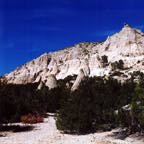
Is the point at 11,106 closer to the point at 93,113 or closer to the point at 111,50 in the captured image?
the point at 93,113

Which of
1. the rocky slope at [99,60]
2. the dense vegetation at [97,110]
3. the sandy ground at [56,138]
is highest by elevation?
the rocky slope at [99,60]

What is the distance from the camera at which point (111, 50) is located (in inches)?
5039

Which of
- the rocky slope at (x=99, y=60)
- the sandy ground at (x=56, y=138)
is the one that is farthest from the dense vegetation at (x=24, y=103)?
the rocky slope at (x=99, y=60)

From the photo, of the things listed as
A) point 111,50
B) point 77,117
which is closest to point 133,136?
point 77,117

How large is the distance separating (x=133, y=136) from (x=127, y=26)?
125 m

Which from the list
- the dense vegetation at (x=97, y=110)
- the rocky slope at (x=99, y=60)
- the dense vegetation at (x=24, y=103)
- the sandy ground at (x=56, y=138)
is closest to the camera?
the sandy ground at (x=56, y=138)

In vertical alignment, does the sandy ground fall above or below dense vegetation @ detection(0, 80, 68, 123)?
below

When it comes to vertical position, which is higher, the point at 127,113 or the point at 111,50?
the point at 111,50

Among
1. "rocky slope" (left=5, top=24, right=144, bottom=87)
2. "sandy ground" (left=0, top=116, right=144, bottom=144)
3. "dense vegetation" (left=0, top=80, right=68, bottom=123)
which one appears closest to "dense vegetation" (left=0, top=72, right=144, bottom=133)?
"dense vegetation" (left=0, top=80, right=68, bottom=123)

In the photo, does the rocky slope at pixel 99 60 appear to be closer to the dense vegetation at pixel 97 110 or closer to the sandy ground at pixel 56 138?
the dense vegetation at pixel 97 110

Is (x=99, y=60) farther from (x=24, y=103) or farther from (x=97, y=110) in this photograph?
(x=97, y=110)

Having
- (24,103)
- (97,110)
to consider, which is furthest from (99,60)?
(97,110)

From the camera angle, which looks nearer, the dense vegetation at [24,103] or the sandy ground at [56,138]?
the sandy ground at [56,138]

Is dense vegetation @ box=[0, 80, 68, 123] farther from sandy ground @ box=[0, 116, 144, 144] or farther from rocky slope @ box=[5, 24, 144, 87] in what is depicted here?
rocky slope @ box=[5, 24, 144, 87]
